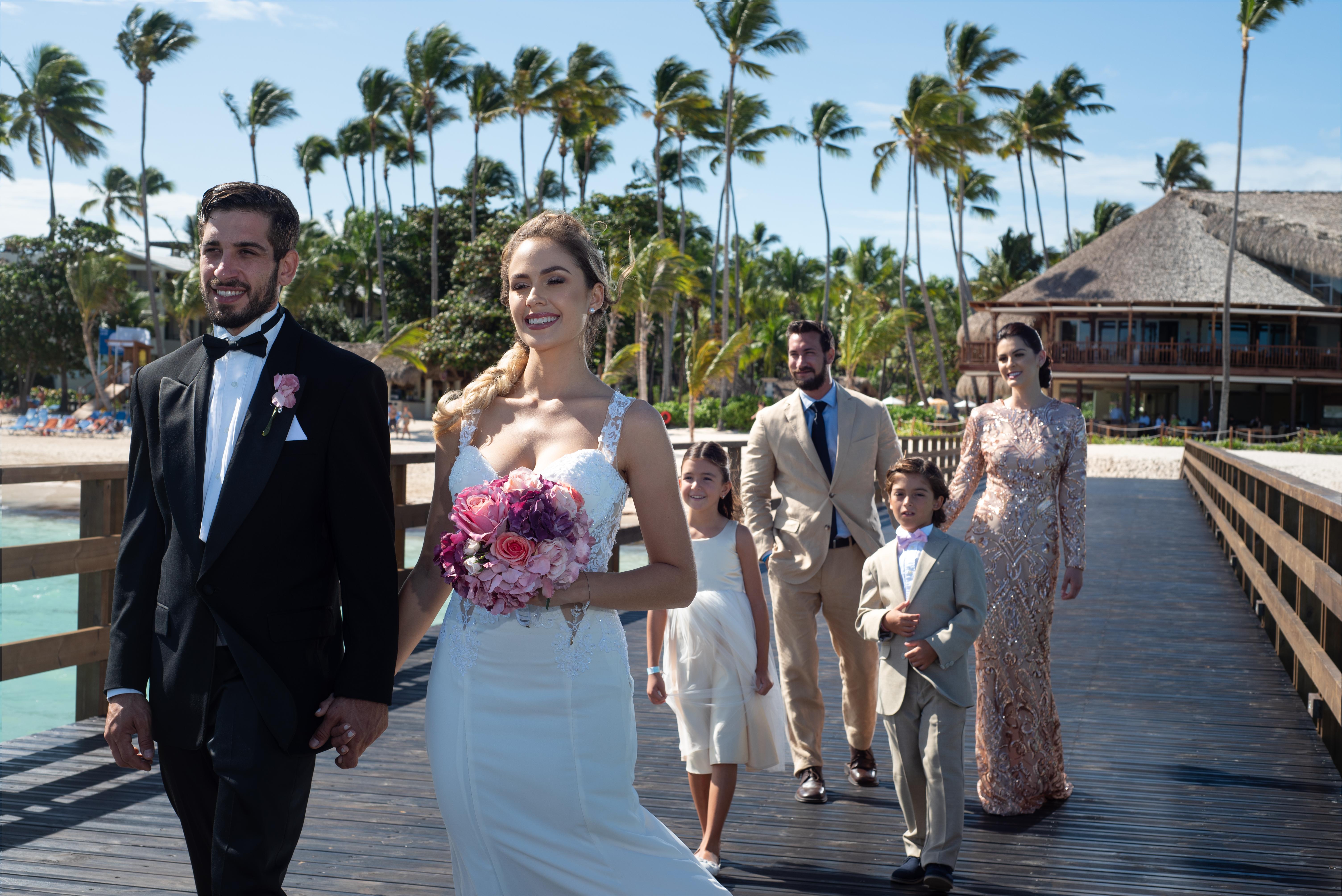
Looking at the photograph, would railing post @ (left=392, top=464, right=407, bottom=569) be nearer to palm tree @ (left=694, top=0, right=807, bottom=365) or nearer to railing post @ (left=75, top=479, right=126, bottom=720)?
railing post @ (left=75, top=479, right=126, bottom=720)

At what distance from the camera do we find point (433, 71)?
52781 mm

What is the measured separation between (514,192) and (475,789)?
64684 millimetres

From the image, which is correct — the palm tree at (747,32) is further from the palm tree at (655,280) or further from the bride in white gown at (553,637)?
the bride in white gown at (553,637)

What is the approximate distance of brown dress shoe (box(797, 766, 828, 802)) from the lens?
5.03 meters

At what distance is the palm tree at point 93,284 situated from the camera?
45.8 meters

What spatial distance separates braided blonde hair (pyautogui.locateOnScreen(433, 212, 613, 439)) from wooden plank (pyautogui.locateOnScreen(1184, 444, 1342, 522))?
3908 mm

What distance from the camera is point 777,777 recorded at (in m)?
5.45

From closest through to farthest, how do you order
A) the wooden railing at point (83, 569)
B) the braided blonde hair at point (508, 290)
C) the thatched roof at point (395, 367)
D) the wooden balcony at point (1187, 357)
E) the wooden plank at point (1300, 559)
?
the braided blonde hair at point (508, 290) < the wooden plank at point (1300, 559) < the wooden railing at point (83, 569) < the wooden balcony at point (1187, 357) < the thatched roof at point (395, 367)

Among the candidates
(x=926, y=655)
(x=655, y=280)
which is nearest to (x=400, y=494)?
(x=926, y=655)

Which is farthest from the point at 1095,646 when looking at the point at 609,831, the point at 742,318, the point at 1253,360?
the point at 742,318

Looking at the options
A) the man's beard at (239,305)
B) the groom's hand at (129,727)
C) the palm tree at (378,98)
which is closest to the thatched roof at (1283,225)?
the palm tree at (378,98)

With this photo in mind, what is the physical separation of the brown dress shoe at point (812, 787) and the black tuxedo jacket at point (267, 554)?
291cm

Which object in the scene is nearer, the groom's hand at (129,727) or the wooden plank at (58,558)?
the groom's hand at (129,727)

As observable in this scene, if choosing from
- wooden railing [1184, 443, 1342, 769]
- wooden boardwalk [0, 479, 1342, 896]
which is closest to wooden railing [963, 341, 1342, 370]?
wooden railing [1184, 443, 1342, 769]
